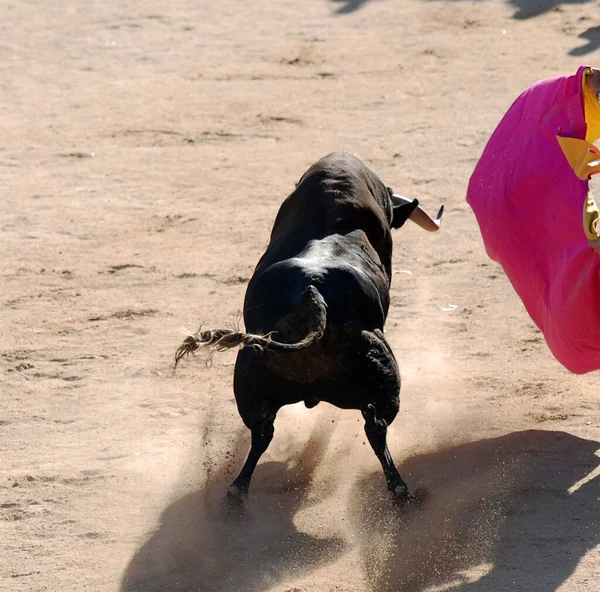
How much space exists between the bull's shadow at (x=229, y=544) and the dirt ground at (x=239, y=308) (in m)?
0.01

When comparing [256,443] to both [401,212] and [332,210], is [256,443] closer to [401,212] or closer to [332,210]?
[332,210]

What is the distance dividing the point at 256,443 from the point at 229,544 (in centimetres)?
41

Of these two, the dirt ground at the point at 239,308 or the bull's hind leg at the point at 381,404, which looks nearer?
the dirt ground at the point at 239,308

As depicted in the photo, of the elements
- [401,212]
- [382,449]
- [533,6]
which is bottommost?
[533,6]

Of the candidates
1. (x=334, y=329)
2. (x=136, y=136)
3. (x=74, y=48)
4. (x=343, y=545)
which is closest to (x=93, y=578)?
(x=343, y=545)

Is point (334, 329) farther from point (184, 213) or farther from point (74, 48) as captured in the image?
point (74, 48)

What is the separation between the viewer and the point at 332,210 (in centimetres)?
495

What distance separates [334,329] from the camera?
4.38 meters

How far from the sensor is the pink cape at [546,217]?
471cm

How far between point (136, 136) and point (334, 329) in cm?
543

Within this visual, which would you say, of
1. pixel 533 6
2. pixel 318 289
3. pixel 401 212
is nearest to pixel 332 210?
pixel 318 289

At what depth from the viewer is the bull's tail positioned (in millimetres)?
3951

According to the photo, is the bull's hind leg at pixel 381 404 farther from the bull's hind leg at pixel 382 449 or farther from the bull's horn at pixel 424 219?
the bull's horn at pixel 424 219

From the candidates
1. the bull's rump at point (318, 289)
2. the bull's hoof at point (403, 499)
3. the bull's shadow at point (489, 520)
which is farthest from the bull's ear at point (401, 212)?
the bull's hoof at point (403, 499)
